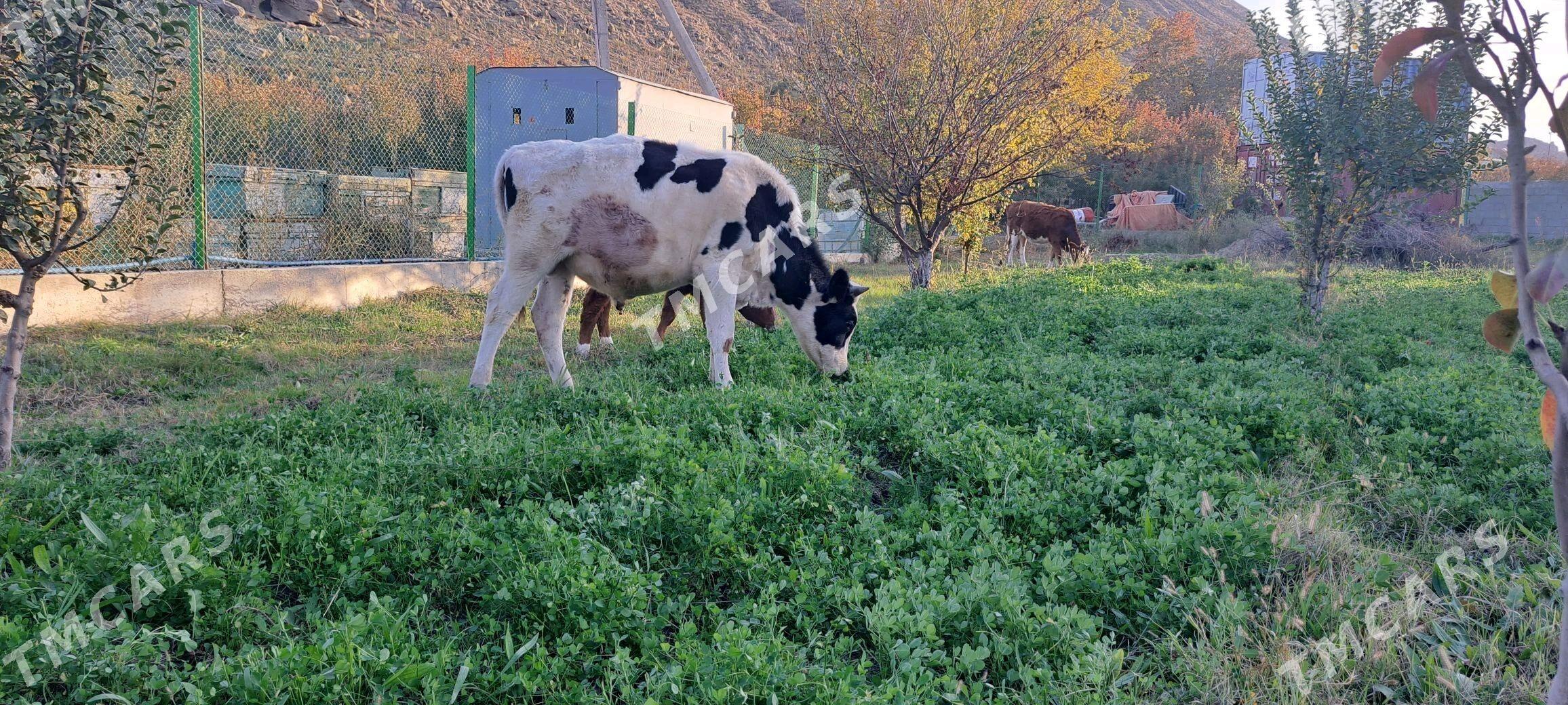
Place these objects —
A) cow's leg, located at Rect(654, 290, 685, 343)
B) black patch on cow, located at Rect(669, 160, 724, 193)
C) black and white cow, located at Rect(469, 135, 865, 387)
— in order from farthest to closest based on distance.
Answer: cow's leg, located at Rect(654, 290, 685, 343), black patch on cow, located at Rect(669, 160, 724, 193), black and white cow, located at Rect(469, 135, 865, 387)

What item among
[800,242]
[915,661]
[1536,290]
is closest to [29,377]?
[800,242]

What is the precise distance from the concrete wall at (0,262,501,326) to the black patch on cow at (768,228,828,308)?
458 cm

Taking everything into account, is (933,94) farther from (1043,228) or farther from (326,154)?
(326,154)

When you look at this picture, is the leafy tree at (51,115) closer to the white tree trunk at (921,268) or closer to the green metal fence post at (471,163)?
the green metal fence post at (471,163)

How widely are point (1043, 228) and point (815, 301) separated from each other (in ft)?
47.4

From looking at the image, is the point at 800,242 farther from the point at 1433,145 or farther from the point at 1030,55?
the point at 1030,55

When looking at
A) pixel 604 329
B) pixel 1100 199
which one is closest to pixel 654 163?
pixel 604 329

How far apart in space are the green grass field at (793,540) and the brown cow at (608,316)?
6.27 ft

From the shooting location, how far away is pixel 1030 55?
1411 centimetres

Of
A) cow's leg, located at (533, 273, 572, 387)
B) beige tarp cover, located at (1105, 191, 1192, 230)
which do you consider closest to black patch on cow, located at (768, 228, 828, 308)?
cow's leg, located at (533, 273, 572, 387)

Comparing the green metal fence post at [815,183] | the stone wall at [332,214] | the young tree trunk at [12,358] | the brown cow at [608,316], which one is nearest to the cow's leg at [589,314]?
the brown cow at [608,316]

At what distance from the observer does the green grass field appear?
9.02 ft

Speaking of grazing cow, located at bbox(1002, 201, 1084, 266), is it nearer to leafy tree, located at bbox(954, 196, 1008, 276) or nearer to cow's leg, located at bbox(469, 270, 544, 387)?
leafy tree, located at bbox(954, 196, 1008, 276)

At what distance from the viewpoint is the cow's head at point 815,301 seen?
7.35m
